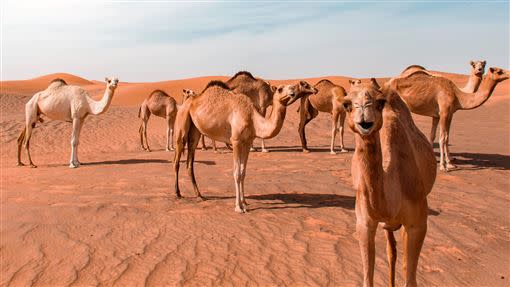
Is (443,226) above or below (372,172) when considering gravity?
below

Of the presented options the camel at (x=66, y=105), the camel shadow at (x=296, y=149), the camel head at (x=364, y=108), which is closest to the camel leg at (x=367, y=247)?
the camel head at (x=364, y=108)

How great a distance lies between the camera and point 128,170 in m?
10.9

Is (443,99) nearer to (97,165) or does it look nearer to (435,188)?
(435,188)

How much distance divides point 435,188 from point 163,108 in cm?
1031

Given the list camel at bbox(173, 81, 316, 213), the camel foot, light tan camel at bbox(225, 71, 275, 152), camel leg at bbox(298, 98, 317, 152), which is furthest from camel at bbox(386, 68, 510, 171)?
the camel foot

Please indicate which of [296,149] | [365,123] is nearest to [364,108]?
[365,123]

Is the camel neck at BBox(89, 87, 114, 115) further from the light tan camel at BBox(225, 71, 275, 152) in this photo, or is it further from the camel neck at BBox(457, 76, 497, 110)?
the camel neck at BBox(457, 76, 497, 110)

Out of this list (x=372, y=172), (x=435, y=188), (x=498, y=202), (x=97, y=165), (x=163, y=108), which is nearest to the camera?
(x=372, y=172)

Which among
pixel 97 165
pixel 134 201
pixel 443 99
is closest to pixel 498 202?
pixel 443 99

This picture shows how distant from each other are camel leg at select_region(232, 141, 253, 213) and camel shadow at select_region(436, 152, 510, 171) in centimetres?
612

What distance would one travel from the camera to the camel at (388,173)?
8.69ft

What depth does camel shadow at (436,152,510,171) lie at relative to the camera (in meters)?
11.2

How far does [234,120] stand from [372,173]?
480 centimetres

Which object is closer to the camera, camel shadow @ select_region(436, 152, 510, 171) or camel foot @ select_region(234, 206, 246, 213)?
camel foot @ select_region(234, 206, 246, 213)
